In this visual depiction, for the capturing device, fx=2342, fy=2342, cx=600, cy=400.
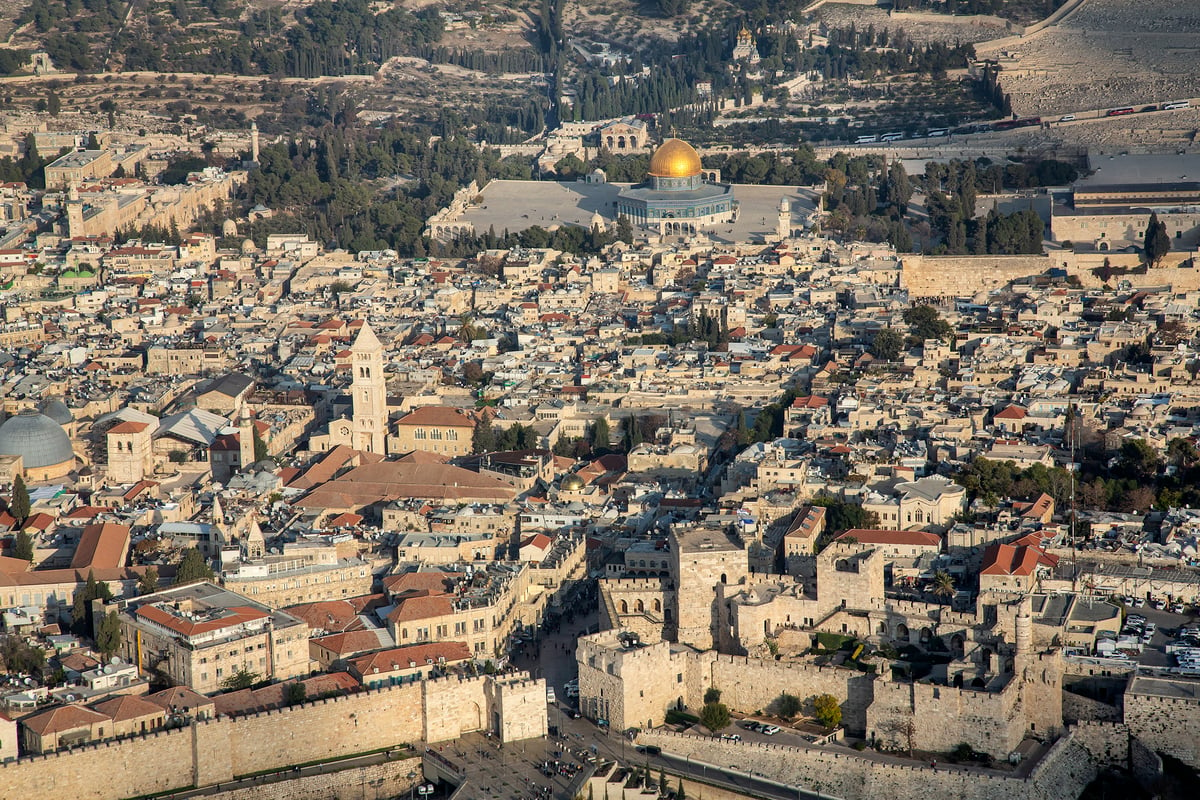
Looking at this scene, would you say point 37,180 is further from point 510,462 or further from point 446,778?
point 446,778

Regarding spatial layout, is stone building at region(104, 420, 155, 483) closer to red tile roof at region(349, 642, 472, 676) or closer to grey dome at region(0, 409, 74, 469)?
grey dome at region(0, 409, 74, 469)

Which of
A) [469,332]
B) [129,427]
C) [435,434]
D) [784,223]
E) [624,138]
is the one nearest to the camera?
[129,427]

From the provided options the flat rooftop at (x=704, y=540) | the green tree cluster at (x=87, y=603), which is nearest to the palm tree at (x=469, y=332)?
the green tree cluster at (x=87, y=603)

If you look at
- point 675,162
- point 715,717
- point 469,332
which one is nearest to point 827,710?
point 715,717

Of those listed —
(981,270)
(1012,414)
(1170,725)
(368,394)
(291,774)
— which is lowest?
(291,774)

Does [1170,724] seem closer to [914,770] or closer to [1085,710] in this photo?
[1085,710]

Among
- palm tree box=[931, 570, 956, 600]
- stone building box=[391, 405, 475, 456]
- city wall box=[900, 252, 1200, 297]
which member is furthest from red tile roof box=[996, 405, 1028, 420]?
city wall box=[900, 252, 1200, 297]

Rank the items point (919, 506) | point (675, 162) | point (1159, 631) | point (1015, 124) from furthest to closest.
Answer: point (1015, 124)
point (675, 162)
point (919, 506)
point (1159, 631)

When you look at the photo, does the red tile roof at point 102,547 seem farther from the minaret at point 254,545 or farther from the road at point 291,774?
the road at point 291,774
